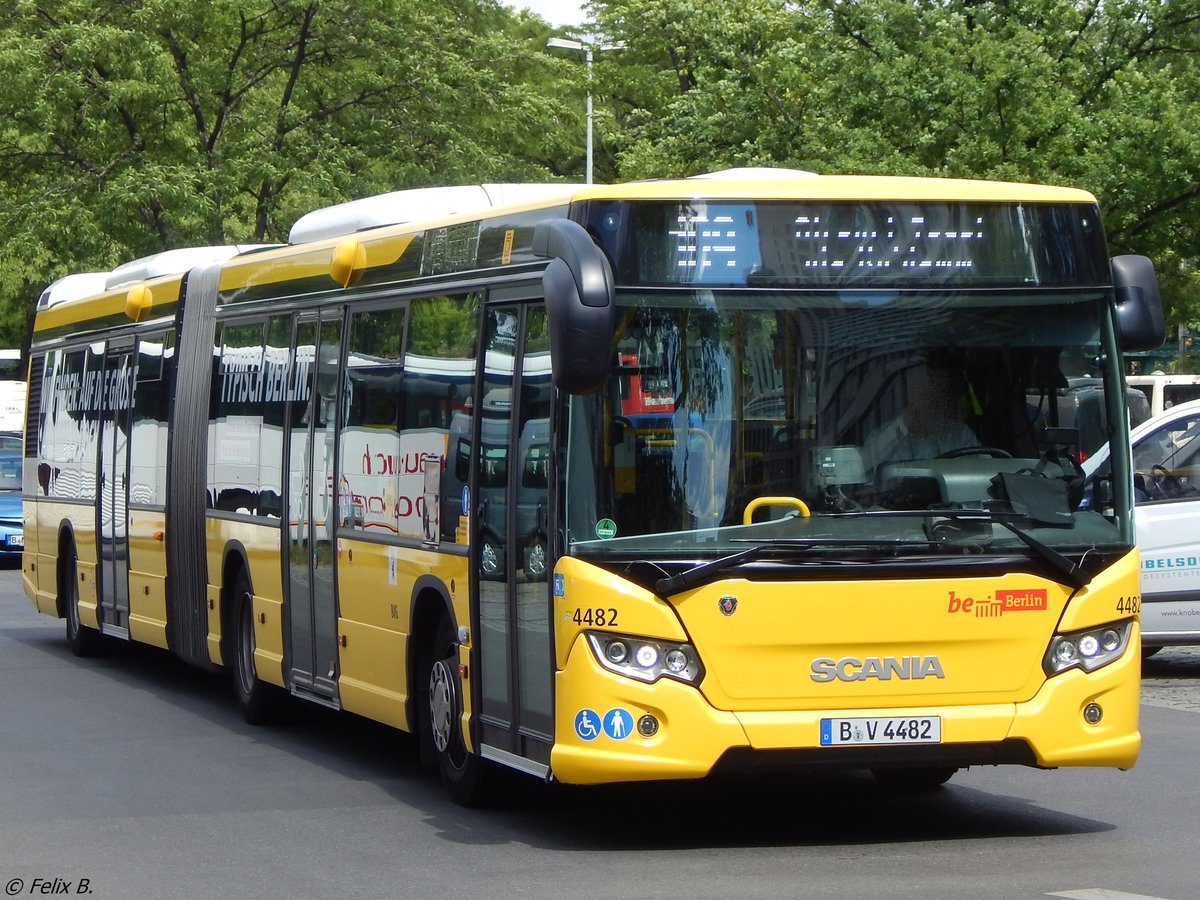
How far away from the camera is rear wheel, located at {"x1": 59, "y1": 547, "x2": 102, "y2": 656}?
17781 millimetres

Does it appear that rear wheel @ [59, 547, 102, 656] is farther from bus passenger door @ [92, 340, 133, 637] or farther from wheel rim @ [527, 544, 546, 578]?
wheel rim @ [527, 544, 546, 578]

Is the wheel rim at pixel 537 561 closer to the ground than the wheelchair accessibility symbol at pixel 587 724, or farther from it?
farther from it

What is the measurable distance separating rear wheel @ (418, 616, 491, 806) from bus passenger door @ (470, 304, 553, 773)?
324mm

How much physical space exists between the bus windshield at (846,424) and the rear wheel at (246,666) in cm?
531

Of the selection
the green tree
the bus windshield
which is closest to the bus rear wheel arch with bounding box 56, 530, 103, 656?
the bus windshield

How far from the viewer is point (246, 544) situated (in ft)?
43.3

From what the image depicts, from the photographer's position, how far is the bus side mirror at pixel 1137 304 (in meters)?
8.88

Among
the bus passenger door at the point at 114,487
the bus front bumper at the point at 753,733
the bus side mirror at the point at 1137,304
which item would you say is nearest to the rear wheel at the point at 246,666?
the bus passenger door at the point at 114,487

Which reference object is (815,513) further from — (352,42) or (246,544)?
(352,42)

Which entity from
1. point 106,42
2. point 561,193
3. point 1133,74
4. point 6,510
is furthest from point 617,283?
point 106,42

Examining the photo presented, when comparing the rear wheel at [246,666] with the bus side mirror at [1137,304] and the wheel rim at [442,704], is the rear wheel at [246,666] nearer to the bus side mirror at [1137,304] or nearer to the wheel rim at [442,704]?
the wheel rim at [442,704]

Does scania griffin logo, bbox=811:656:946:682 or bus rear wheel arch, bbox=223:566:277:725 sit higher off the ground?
scania griffin logo, bbox=811:656:946:682

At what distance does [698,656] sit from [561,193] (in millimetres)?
2039

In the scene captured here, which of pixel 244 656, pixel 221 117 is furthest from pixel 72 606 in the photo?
pixel 221 117
